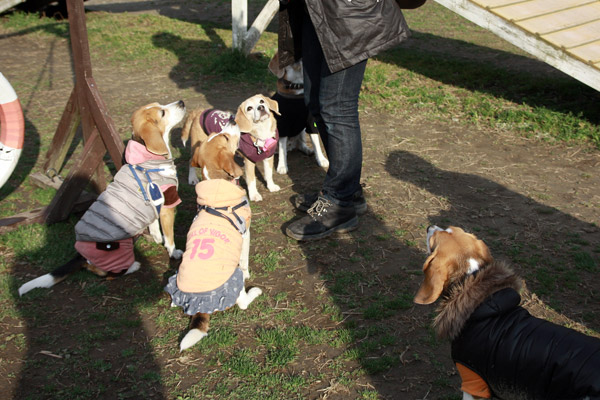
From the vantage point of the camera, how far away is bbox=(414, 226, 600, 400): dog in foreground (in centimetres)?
209

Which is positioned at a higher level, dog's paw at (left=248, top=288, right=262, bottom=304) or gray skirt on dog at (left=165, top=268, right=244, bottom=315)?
gray skirt on dog at (left=165, top=268, right=244, bottom=315)

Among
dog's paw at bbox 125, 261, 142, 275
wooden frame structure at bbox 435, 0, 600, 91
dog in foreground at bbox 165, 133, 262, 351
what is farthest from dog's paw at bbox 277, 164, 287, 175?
wooden frame structure at bbox 435, 0, 600, 91

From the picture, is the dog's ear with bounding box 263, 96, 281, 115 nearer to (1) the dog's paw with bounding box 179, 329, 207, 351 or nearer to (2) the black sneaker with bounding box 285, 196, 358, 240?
(2) the black sneaker with bounding box 285, 196, 358, 240

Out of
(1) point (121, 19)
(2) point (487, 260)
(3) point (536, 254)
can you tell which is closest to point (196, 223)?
(2) point (487, 260)

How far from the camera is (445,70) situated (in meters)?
8.28

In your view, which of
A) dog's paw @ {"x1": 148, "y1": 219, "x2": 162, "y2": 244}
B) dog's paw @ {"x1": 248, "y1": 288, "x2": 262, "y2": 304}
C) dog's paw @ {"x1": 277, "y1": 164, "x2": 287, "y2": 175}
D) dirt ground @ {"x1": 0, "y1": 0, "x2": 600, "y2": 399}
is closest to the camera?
dirt ground @ {"x1": 0, "y1": 0, "x2": 600, "y2": 399}

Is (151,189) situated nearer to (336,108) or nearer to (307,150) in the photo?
(336,108)

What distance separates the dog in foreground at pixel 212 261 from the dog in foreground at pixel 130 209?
58 centimetres

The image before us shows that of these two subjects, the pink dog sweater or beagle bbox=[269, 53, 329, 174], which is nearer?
the pink dog sweater

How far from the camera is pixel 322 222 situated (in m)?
4.30

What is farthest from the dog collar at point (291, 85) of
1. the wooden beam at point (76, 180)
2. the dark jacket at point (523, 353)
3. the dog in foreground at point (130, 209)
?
the dark jacket at point (523, 353)

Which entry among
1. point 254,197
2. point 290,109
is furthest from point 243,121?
point 254,197

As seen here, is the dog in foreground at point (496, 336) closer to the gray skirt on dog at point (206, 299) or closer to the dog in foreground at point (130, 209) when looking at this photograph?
the gray skirt on dog at point (206, 299)

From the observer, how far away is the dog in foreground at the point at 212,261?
3.20 metres
